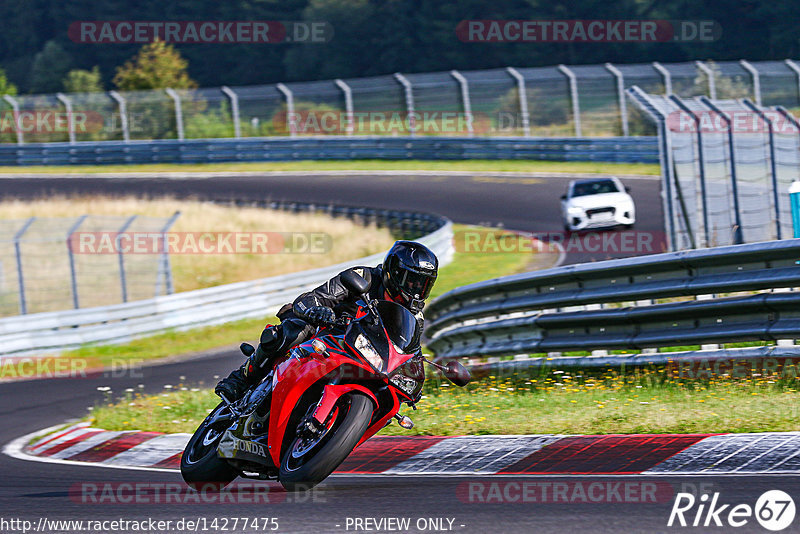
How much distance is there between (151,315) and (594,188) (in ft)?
34.5

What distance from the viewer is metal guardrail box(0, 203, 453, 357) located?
17.3 m

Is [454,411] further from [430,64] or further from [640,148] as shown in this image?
[430,64]

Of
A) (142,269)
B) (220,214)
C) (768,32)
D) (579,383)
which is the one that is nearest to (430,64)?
(768,32)

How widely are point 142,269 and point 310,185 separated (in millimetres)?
15047

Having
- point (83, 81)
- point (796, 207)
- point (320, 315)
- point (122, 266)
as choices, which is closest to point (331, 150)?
point (122, 266)

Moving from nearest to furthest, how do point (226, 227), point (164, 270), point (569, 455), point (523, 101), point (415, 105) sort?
point (569, 455), point (164, 270), point (226, 227), point (523, 101), point (415, 105)

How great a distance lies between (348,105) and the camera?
40.3m

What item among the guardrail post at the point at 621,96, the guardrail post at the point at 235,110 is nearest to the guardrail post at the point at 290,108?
the guardrail post at the point at 235,110

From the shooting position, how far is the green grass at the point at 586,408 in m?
7.58

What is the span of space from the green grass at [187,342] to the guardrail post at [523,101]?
16.3 metres

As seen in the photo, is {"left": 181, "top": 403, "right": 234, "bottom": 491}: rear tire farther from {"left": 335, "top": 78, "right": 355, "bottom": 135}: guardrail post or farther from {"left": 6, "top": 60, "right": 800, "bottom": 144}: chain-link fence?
{"left": 335, "top": 78, "right": 355, "bottom": 135}: guardrail post

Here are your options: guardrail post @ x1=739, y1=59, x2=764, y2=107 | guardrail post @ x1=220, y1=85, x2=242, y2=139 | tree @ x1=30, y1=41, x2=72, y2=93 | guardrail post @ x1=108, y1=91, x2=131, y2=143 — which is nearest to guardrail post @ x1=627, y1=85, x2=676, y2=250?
guardrail post @ x1=739, y1=59, x2=764, y2=107

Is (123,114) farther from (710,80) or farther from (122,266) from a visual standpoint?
(122,266)

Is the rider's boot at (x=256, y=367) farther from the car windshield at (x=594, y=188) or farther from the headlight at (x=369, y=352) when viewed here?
the car windshield at (x=594, y=188)
